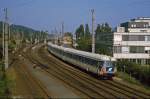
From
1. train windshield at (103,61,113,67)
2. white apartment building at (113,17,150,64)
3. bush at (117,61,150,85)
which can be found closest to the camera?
bush at (117,61,150,85)

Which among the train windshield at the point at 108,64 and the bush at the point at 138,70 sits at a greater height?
the train windshield at the point at 108,64

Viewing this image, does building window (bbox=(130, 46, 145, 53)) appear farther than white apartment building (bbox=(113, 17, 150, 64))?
Yes

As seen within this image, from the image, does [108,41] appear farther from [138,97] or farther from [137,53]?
[138,97]

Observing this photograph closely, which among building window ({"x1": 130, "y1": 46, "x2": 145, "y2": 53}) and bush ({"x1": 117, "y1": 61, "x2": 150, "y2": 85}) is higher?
building window ({"x1": 130, "y1": 46, "x2": 145, "y2": 53})

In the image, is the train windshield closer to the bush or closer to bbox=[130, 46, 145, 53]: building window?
the bush

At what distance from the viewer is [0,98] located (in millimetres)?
23906

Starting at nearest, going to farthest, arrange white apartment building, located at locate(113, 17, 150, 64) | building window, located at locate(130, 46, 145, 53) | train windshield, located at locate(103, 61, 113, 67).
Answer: train windshield, located at locate(103, 61, 113, 67) < white apartment building, located at locate(113, 17, 150, 64) < building window, located at locate(130, 46, 145, 53)

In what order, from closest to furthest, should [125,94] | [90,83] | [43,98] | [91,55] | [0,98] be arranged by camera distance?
[0,98]
[43,98]
[125,94]
[90,83]
[91,55]

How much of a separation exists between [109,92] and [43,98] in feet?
19.9

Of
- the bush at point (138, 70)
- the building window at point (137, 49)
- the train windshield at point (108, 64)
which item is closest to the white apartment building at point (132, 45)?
the building window at point (137, 49)

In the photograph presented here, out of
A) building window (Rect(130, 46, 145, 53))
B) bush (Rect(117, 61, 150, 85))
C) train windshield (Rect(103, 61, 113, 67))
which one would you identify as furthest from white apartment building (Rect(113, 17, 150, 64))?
train windshield (Rect(103, 61, 113, 67))

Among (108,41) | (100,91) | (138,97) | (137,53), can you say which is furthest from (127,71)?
(108,41)

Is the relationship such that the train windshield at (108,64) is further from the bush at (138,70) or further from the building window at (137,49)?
the building window at (137,49)

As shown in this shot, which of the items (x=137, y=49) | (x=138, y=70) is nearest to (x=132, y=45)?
(x=137, y=49)
